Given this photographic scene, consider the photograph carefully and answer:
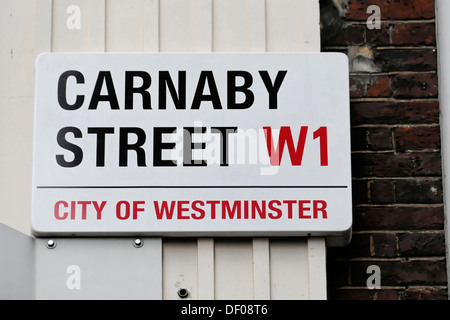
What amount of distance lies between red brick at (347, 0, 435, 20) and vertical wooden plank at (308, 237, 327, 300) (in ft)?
3.43

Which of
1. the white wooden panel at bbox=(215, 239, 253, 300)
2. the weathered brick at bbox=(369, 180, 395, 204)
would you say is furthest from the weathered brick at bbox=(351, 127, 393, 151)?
the white wooden panel at bbox=(215, 239, 253, 300)

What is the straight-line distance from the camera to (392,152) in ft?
12.5

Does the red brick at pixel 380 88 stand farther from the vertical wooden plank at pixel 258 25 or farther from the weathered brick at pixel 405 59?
the vertical wooden plank at pixel 258 25

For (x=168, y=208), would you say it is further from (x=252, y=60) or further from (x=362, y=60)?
(x=362, y=60)

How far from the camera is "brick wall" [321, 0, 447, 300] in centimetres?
372

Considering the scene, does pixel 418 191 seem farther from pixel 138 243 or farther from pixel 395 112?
pixel 138 243

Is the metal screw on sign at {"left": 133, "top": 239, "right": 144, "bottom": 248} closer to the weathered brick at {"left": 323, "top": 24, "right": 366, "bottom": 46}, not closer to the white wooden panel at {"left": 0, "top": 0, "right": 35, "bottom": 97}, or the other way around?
the white wooden panel at {"left": 0, "top": 0, "right": 35, "bottom": 97}

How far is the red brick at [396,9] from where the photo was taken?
392 cm

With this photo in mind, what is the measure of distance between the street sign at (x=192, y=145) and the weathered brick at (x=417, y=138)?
0.39 meters

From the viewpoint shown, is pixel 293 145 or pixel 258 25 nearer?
pixel 293 145

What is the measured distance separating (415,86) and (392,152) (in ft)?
1.00

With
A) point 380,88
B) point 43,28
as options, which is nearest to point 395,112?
point 380,88
